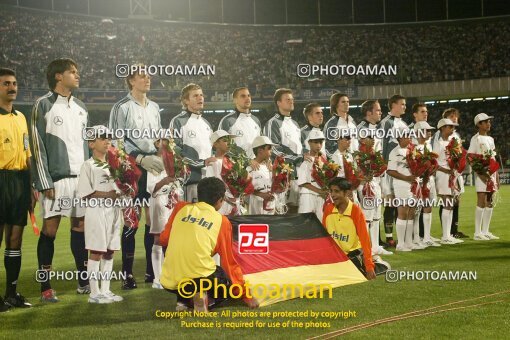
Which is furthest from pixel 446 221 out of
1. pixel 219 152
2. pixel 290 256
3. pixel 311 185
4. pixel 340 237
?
pixel 219 152

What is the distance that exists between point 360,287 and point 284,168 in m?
1.78

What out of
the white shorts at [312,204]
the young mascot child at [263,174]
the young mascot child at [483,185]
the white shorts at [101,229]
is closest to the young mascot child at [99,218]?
the white shorts at [101,229]

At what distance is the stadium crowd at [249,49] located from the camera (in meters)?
20.7

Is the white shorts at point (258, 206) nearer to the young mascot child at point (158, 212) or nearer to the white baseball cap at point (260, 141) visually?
the white baseball cap at point (260, 141)

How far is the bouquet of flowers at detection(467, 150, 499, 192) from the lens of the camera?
10.7 m

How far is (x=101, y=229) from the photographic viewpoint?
20.8 feet

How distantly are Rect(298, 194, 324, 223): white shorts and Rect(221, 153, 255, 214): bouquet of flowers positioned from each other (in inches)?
49.2

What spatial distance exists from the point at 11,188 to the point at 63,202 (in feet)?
1.52

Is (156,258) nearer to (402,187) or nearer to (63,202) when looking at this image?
(63,202)

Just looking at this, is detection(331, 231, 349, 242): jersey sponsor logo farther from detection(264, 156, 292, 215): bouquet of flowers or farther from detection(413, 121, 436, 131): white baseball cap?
detection(413, 121, 436, 131): white baseball cap

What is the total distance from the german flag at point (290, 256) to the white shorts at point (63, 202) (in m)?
1.48

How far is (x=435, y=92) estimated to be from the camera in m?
25.6

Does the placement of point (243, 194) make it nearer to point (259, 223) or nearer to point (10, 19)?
point (259, 223)

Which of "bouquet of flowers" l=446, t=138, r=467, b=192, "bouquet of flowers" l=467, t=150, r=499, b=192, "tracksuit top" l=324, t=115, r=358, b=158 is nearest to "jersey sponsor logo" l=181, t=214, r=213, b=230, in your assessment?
"tracksuit top" l=324, t=115, r=358, b=158
